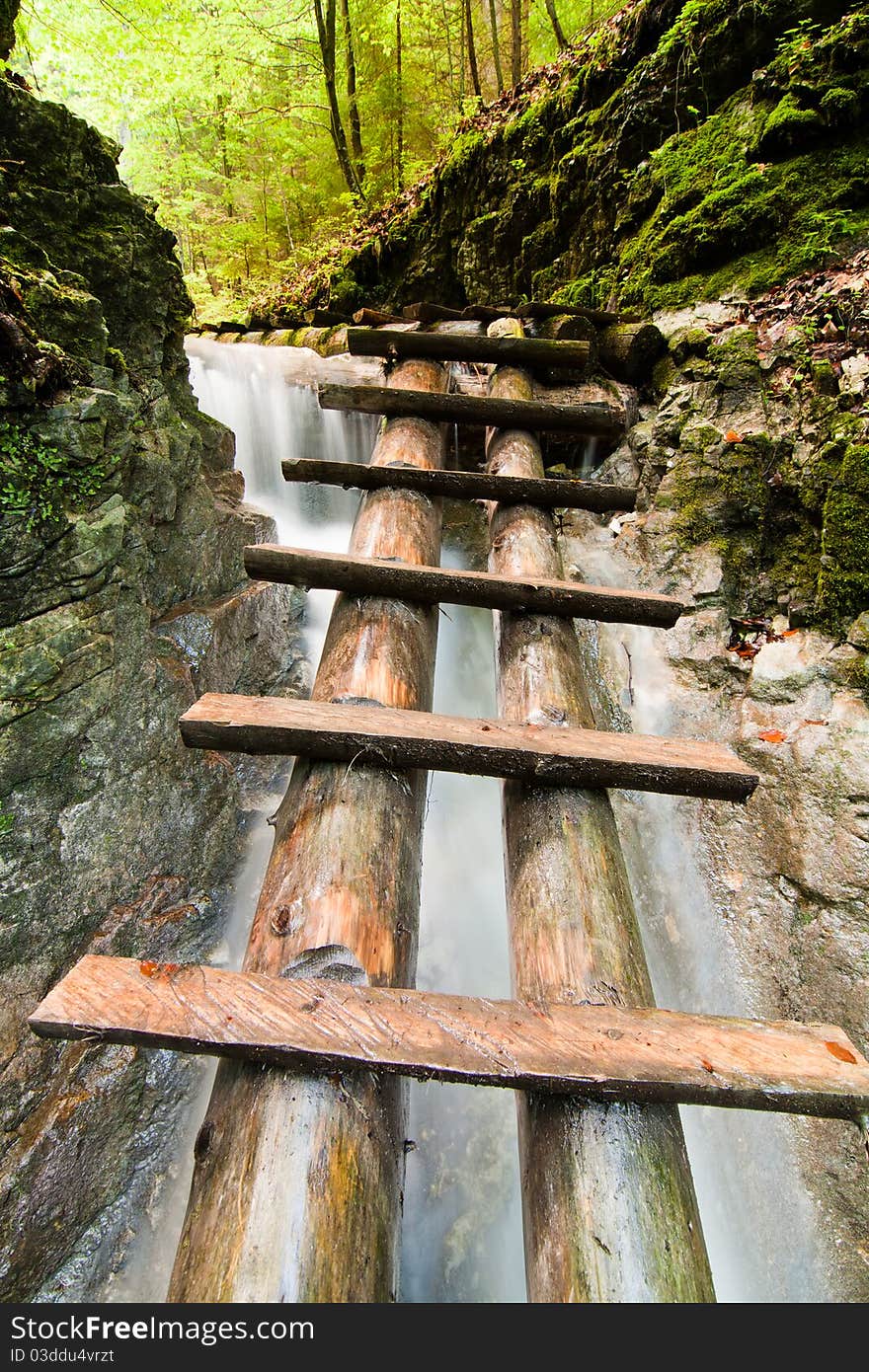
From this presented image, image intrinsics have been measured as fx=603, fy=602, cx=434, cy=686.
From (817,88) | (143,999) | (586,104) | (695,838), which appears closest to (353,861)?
(143,999)

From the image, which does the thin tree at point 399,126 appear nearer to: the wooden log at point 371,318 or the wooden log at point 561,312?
the wooden log at point 371,318

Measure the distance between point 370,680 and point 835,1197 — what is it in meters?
2.49

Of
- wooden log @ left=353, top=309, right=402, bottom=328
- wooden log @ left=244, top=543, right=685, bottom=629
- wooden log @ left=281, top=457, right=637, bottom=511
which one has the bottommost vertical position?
wooden log @ left=244, top=543, right=685, bottom=629

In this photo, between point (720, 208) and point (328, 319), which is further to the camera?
point (328, 319)

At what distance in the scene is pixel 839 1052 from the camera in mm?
1373

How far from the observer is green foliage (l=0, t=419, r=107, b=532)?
8.79 ft

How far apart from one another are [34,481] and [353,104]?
38.9 feet

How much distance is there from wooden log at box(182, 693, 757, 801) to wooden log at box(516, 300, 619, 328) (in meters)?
4.28

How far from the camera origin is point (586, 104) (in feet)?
19.8

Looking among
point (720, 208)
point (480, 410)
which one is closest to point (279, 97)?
point (720, 208)

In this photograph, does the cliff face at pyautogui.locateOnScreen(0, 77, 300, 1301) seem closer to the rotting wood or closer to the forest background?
the rotting wood

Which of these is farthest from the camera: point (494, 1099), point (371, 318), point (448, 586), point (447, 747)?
point (371, 318)

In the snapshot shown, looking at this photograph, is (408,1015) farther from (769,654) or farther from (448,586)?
(769,654)

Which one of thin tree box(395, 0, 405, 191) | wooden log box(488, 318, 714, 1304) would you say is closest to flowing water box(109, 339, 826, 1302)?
wooden log box(488, 318, 714, 1304)
